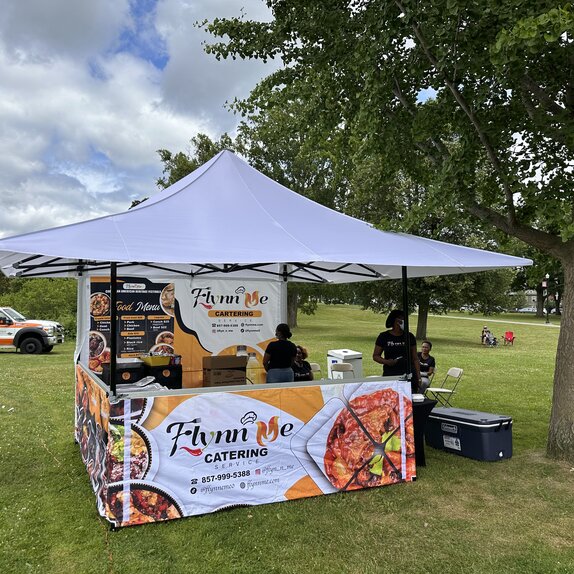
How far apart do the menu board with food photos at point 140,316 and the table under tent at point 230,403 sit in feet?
4.00

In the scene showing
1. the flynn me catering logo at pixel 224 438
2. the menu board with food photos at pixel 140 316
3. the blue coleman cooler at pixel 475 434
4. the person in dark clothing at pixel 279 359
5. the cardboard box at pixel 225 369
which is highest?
the menu board with food photos at pixel 140 316

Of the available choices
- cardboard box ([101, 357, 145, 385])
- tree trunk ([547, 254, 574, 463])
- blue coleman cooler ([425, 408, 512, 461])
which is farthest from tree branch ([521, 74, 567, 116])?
cardboard box ([101, 357, 145, 385])

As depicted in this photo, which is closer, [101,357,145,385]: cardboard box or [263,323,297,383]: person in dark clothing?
[263,323,297,383]: person in dark clothing

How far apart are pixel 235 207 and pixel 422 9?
274 cm

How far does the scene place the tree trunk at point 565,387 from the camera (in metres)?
5.62

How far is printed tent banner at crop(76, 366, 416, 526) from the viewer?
13.4 ft

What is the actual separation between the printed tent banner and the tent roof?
1217 mm

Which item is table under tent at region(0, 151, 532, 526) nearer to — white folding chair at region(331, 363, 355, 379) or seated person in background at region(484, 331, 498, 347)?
white folding chair at region(331, 363, 355, 379)

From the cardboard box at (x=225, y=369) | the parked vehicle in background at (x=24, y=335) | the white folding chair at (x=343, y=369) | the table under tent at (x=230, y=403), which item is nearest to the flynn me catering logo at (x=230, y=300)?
the cardboard box at (x=225, y=369)

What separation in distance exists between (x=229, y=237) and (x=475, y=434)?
3.65 metres

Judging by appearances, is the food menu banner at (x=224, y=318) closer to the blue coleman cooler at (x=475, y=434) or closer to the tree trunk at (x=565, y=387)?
the blue coleman cooler at (x=475, y=434)

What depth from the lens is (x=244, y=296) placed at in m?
8.23

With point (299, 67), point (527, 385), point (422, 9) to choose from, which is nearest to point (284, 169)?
point (527, 385)

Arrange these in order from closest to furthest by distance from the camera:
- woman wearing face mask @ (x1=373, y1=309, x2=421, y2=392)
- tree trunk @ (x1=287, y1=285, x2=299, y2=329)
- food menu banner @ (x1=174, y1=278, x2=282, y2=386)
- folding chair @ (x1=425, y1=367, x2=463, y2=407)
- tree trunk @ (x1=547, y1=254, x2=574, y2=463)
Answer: tree trunk @ (x1=547, y1=254, x2=574, y2=463) → woman wearing face mask @ (x1=373, y1=309, x2=421, y2=392) → food menu banner @ (x1=174, y1=278, x2=282, y2=386) → folding chair @ (x1=425, y1=367, x2=463, y2=407) → tree trunk @ (x1=287, y1=285, x2=299, y2=329)
